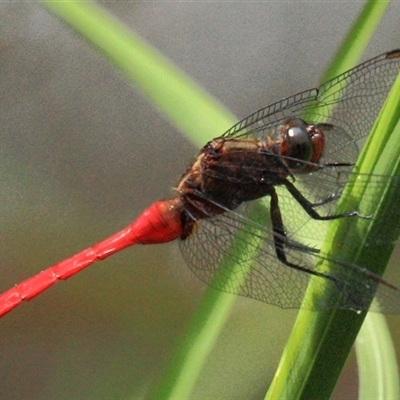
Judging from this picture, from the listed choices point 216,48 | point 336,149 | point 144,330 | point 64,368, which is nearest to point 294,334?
point 336,149

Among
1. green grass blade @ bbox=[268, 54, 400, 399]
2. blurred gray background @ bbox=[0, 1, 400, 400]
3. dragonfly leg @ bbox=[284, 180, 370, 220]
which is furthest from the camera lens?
blurred gray background @ bbox=[0, 1, 400, 400]

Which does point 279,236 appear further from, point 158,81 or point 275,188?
point 158,81

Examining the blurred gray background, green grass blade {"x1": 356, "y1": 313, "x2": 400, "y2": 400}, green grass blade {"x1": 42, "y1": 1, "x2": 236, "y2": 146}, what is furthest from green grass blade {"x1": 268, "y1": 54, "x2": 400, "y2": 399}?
the blurred gray background

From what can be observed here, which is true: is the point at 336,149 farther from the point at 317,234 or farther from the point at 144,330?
the point at 144,330

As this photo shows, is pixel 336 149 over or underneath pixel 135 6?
underneath

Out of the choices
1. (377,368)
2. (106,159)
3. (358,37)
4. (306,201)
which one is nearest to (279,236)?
(306,201)

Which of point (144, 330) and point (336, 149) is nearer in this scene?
point (336, 149)

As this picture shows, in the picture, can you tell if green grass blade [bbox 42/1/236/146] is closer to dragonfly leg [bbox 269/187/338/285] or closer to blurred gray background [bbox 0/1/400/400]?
Answer: dragonfly leg [bbox 269/187/338/285]

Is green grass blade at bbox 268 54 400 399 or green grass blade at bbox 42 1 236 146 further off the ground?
green grass blade at bbox 42 1 236 146
